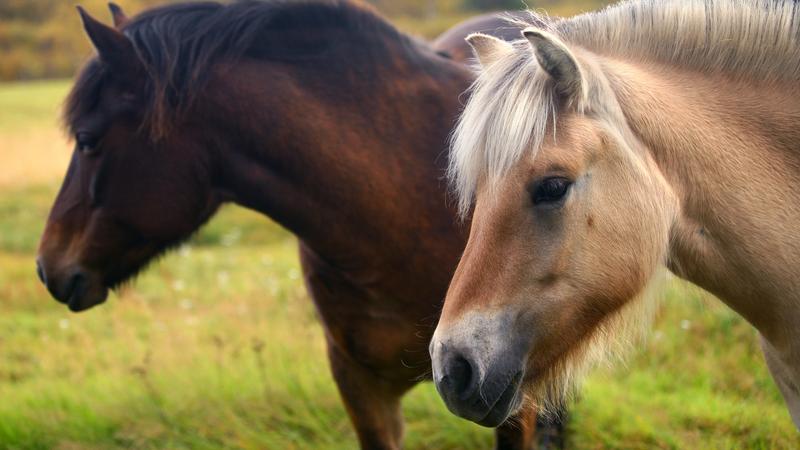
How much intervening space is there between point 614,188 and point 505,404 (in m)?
0.62

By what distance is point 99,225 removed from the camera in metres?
3.41

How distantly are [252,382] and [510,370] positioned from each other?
3153 mm

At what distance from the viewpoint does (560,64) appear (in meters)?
2.12

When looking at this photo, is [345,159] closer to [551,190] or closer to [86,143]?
[86,143]

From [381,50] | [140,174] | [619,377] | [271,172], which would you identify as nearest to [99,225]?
[140,174]

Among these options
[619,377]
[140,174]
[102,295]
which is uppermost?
[140,174]

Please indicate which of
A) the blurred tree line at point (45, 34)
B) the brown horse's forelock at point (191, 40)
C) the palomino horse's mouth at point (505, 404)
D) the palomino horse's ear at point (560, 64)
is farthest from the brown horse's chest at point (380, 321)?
the blurred tree line at point (45, 34)

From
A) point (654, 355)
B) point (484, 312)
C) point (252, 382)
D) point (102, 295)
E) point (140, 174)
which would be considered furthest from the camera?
point (654, 355)

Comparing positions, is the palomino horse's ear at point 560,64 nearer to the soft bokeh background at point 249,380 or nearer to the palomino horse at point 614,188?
Answer: the palomino horse at point 614,188

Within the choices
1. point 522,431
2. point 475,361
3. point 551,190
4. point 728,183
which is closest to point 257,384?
point 522,431

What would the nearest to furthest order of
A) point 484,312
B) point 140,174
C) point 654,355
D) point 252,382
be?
1. point 484,312
2. point 140,174
3. point 252,382
4. point 654,355

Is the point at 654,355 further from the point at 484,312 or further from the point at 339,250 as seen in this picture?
the point at 484,312

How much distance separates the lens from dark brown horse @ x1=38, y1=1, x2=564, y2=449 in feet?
10.9

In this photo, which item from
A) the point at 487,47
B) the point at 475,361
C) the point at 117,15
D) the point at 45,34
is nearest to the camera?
the point at 475,361
